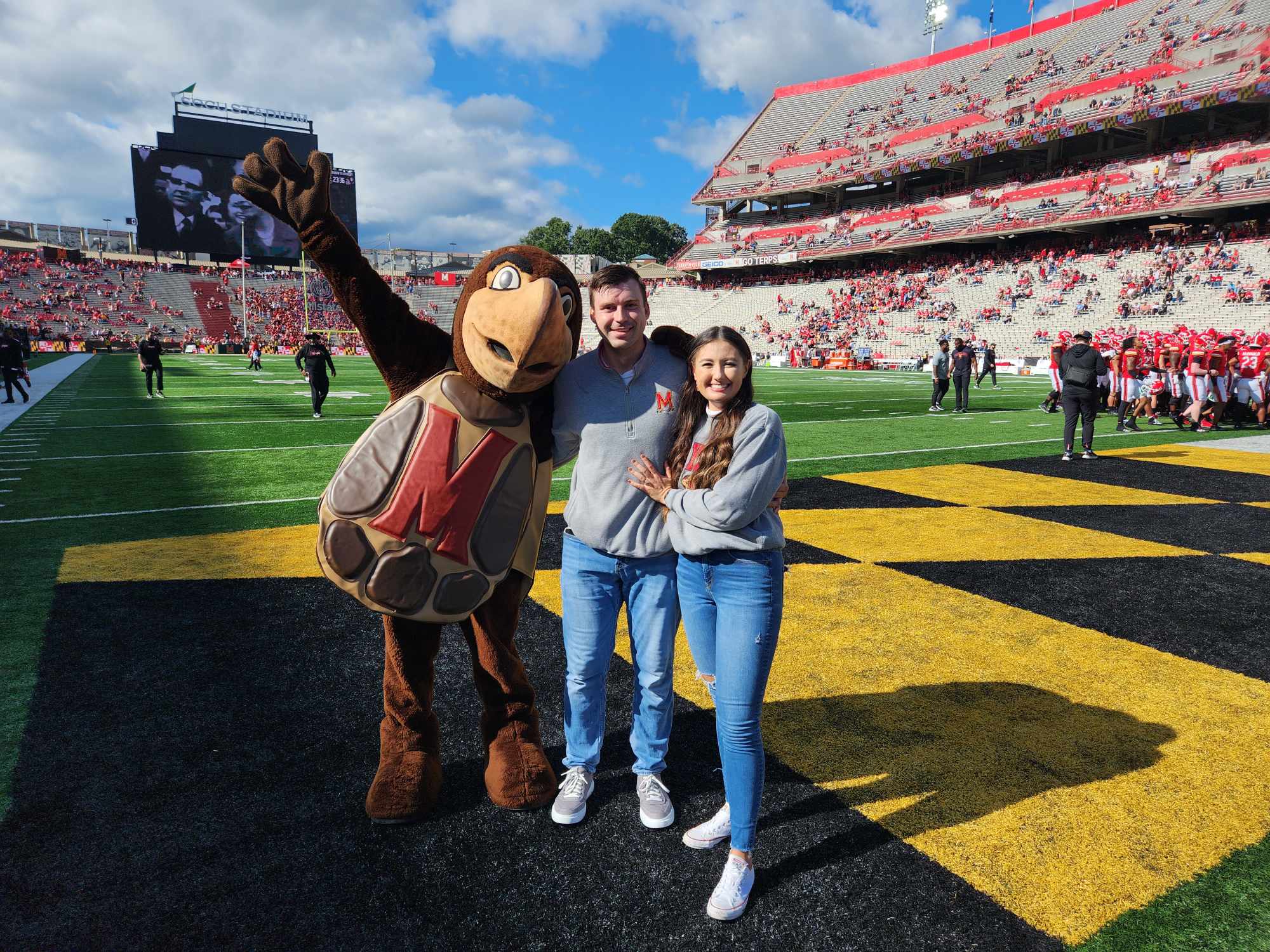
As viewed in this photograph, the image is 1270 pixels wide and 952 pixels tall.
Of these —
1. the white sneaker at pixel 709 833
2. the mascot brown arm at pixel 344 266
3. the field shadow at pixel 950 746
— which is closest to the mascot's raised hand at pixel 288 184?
the mascot brown arm at pixel 344 266

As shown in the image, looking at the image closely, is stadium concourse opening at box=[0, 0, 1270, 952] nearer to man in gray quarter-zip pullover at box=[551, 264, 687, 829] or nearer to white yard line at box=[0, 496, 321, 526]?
white yard line at box=[0, 496, 321, 526]

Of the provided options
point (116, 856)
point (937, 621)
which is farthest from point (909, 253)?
point (116, 856)

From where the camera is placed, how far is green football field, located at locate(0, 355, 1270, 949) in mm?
2406

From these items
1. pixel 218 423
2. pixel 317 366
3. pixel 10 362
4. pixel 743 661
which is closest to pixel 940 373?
pixel 317 366

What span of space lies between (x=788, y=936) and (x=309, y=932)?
1370 mm

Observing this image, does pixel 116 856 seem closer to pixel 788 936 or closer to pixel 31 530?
pixel 788 936

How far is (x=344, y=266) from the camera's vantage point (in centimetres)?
277

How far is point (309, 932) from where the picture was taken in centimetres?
221

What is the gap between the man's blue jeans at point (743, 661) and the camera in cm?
232

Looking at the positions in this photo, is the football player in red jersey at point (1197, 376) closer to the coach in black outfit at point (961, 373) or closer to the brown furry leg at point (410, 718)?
the coach in black outfit at point (961, 373)

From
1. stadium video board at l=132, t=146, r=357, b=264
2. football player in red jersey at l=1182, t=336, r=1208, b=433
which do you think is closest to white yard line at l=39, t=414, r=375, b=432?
football player in red jersey at l=1182, t=336, r=1208, b=433

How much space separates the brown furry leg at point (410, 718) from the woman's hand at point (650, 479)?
3.23ft

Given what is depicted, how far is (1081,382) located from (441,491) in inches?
381

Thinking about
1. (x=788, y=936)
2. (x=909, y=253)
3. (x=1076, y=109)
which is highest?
(x=1076, y=109)
